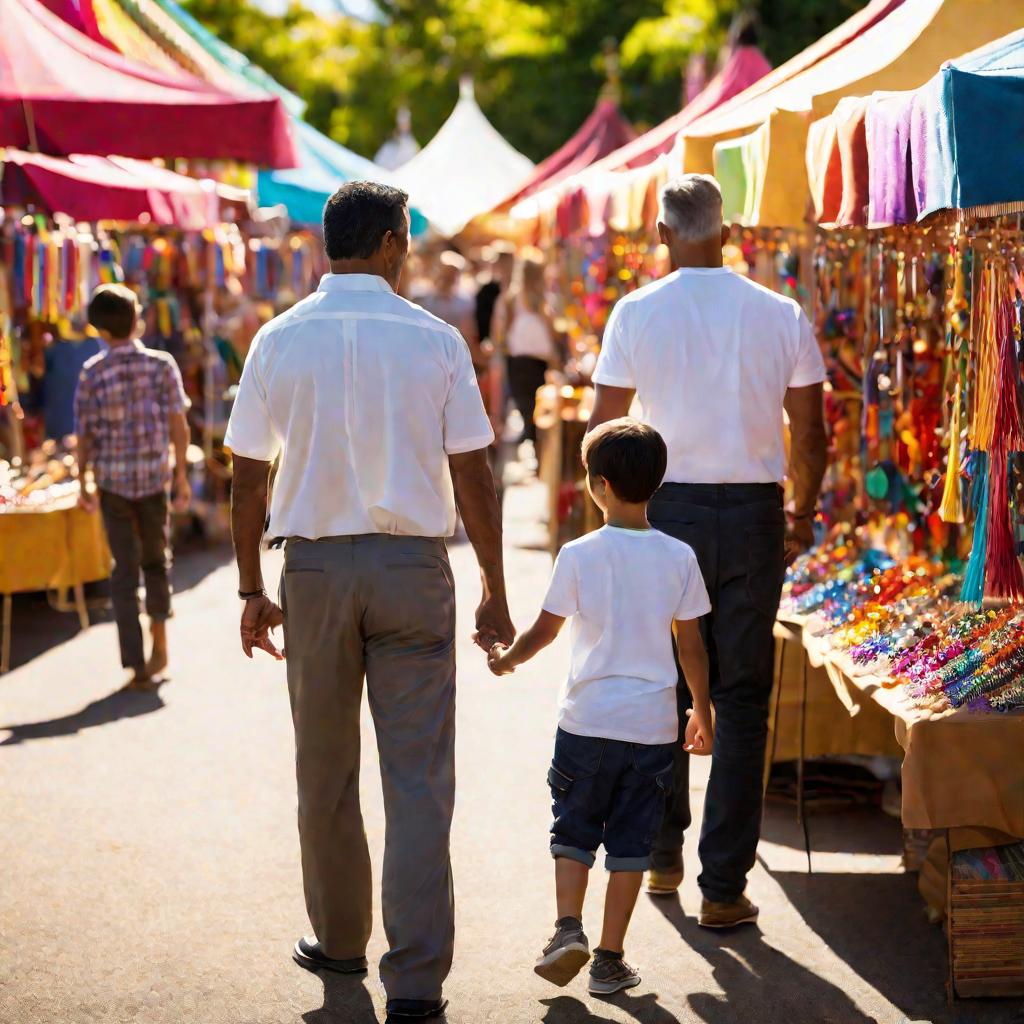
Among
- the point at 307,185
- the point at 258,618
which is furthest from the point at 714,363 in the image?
the point at 307,185

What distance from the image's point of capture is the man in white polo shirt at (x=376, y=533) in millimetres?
3824

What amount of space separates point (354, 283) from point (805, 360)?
56.4 inches

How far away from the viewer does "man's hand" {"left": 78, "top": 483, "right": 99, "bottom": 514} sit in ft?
25.2

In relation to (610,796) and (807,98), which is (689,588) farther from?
(807,98)

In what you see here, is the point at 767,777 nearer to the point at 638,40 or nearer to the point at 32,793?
the point at 32,793

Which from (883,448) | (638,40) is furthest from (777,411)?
(638,40)

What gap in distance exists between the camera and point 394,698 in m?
3.93

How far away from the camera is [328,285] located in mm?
3891

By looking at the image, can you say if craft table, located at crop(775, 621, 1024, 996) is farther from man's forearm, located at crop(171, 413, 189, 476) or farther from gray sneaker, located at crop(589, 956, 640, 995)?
man's forearm, located at crop(171, 413, 189, 476)

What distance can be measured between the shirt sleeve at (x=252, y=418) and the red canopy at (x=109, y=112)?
295 cm

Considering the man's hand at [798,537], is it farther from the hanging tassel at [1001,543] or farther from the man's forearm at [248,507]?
the man's forearm at [248,507]

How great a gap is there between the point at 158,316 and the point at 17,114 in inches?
213

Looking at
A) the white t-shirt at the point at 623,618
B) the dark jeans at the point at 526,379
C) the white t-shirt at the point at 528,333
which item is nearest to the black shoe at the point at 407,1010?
the white t-shirt at the point at 623,618

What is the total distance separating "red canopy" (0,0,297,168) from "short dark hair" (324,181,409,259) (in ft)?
9.70
